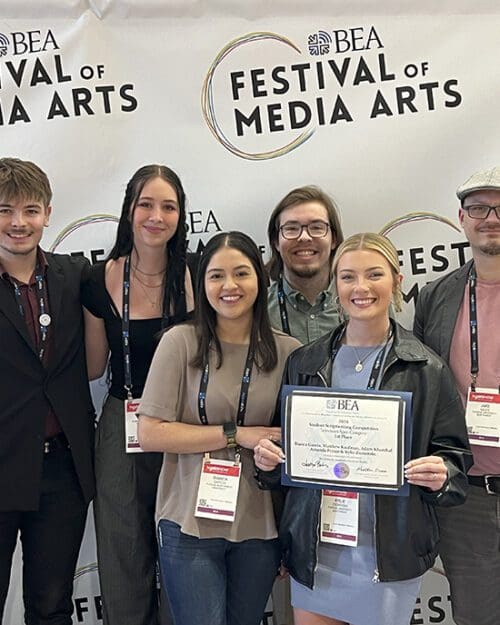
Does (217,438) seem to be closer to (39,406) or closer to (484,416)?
(39,406)

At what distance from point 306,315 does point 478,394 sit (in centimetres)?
60

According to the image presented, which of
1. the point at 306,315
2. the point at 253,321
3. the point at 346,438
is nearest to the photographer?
the point at 346,438

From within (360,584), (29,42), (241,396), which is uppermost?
(29,42)

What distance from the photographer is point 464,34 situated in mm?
2465

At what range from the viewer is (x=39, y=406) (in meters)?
1.92

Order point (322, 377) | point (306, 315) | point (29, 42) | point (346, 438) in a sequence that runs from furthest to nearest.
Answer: point (29, 42) → point (306, 315) → point (322, 377) → point (346, 438)

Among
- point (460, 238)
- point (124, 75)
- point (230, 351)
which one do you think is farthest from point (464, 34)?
point (230, 351)

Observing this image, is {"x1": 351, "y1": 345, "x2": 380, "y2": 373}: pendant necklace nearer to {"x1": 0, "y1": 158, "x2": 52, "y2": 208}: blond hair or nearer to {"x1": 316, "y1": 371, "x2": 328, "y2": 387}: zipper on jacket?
{"x1": 316, "y1": 371, "x2": 328, "y2": 387}: zipper on jacket

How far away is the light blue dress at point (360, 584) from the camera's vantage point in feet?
5.08

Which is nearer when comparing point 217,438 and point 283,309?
point 217,438

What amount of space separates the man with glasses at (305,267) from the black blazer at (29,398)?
0.70m

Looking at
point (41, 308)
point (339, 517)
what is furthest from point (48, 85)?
point (339, 517)
